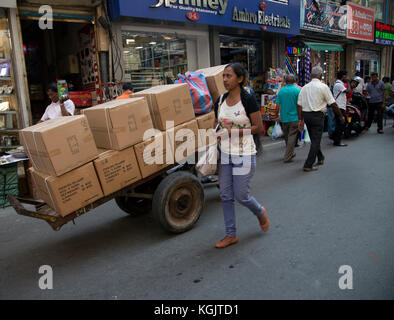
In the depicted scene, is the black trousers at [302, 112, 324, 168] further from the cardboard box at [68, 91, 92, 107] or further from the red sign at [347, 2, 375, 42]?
the red sign at [347, 2, 375, 42]

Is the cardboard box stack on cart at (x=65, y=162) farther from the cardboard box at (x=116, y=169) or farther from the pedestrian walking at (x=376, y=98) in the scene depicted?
the pedestrian walking at (x=376, y=98)

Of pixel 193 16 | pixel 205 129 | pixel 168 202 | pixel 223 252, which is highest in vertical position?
pixel 193 16

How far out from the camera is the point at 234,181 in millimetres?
3307

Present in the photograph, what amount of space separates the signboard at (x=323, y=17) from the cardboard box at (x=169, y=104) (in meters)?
10.6

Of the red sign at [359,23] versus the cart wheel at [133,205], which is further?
the red sign at [359,23]

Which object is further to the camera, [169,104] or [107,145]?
[169,104]

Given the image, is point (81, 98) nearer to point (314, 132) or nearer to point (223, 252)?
point (314, 132)

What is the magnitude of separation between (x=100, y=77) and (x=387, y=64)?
19675mm

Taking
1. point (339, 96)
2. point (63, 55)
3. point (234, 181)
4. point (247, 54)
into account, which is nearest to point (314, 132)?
point (339, 96)

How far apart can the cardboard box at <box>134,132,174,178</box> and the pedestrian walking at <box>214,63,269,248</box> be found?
647 mm

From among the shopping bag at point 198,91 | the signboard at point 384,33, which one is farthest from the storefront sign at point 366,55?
the shopping bag at point 198,91

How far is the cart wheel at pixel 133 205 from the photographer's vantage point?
4336mm

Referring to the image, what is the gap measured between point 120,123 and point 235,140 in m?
1.19
